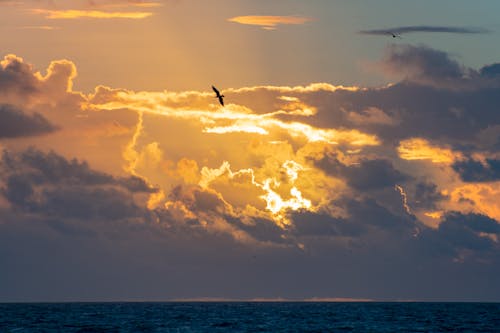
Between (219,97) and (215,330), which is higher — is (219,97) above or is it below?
above

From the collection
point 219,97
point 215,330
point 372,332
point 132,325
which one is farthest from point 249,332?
point 219,97

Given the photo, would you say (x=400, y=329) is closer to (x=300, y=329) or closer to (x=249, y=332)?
(x=300, y=329)

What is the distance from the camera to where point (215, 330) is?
481 feet

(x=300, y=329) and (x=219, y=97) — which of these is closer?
(x=219, y=97)

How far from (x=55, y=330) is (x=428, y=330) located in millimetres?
62709

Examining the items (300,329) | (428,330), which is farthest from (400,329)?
(300,329)

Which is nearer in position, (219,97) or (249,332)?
(219,97)

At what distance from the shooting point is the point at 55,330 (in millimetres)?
146750

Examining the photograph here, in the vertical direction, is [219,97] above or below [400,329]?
above

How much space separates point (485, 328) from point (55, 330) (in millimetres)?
76140

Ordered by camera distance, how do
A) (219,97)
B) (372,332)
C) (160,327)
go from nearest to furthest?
(219,97)
(372,332)
(160,327)

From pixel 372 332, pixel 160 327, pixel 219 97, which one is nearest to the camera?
→ pixel 219 97

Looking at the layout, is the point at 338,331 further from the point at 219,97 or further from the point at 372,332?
the point at 219,97

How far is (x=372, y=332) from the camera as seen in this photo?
141625 millimetres
